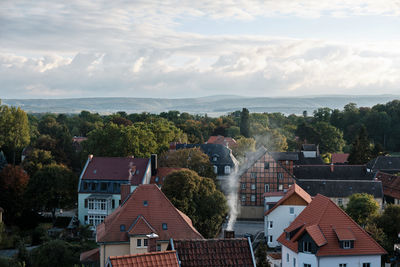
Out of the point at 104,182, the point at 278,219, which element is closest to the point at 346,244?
the point at 278,219

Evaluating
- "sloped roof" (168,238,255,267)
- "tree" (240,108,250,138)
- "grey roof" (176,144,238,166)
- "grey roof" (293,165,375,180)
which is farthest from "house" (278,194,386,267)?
"tree" (240,108,250,138)

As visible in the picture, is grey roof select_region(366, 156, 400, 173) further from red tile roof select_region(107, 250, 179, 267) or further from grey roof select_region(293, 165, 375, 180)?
red tile roof select_region(107, 250, 179, 267)

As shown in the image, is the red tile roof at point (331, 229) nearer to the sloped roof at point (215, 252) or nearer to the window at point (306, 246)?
the window at point (306, 246)

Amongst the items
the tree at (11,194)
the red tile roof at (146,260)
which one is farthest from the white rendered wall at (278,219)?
the tree at (11,194)

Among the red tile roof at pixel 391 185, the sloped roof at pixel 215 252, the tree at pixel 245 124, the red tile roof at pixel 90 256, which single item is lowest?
the red tile roof at pixel 90 256

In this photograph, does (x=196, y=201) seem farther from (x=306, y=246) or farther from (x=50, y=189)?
(x=50, y=189)

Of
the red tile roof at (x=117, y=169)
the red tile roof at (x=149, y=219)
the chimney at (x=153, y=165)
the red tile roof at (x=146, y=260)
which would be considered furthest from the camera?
the chimney at (x=153, y=165)
